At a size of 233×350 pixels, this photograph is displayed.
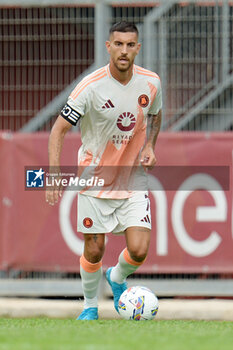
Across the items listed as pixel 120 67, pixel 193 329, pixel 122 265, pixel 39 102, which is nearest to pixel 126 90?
pixel 120 67

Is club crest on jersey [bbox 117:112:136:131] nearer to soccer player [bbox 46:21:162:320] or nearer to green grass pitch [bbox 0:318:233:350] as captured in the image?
soccer player [bbox 46:21:162:320]

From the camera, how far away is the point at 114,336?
5906mm

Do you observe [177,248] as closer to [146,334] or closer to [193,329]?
[193,329]

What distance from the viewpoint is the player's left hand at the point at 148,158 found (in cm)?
745

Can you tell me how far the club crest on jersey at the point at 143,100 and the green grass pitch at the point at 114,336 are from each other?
1.60 m

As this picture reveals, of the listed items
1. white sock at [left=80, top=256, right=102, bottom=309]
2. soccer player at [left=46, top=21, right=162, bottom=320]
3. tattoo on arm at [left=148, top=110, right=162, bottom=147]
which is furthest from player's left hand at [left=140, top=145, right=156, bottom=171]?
white sock at [left=80, top=256, right=102, bottom=309]

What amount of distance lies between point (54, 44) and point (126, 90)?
9.62 feet

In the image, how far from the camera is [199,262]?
9852 mm

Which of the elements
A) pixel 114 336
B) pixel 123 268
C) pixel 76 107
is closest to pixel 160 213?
pixel 123 268

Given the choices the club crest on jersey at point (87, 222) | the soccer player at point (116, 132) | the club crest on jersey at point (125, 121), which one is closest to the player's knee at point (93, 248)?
the soccer player at point (116, 132)

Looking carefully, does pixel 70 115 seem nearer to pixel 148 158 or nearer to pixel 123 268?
pixel 148 158

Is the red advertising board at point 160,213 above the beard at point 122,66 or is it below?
below

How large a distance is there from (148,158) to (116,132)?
1.00ft

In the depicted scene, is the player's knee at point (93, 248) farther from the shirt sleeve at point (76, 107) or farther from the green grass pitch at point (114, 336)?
the shirt sleeve at point (76, 107)
